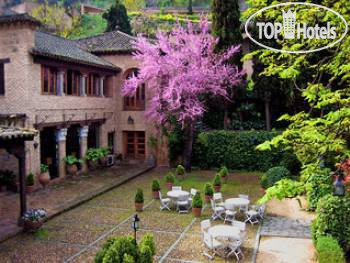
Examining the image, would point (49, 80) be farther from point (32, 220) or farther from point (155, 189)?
point (32, 220)

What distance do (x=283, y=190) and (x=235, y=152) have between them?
19.6m

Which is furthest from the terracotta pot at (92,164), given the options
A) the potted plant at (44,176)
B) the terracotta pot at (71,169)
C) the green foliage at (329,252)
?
the green foliage at (329,252)

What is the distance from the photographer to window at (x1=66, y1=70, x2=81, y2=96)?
2216 cm

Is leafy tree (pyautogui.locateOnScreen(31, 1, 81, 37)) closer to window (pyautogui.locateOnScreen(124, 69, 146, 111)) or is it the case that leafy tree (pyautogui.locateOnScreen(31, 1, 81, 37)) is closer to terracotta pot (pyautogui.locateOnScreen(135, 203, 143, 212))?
window (pyautogui.locateOnScreen(124, 69, 146, 111))

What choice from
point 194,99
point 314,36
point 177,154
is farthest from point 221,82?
point 314,36

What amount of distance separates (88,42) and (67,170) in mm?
11058

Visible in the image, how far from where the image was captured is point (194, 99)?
22.8 metres

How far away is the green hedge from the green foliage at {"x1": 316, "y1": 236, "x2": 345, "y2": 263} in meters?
13.6

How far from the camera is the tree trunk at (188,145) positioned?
2344cm

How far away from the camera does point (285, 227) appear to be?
45.5ft

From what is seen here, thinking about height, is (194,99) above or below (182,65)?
below

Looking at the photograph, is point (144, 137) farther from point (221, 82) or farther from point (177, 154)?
point (221, 82)

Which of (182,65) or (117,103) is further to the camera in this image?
(117,103)

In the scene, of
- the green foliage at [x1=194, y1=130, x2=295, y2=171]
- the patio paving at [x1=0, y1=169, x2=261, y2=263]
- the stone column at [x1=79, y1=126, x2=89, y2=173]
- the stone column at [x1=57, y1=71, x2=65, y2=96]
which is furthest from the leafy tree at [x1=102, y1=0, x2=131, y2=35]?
the patio paving at [x1=0, y1=169, x2=261, y2=263]
